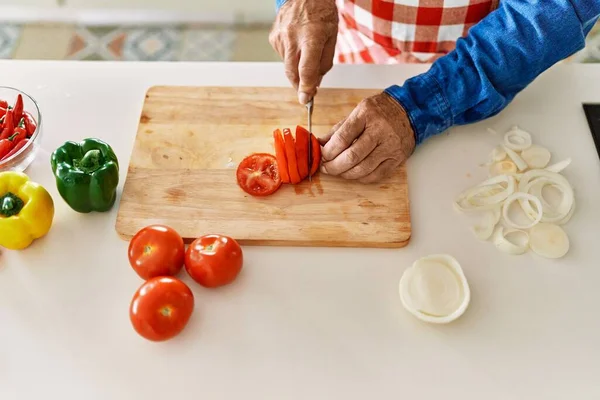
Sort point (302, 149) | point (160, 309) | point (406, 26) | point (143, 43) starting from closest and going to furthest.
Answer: point (160, 309)
point (302, 149)
point (406, 26)
point (143, 43)

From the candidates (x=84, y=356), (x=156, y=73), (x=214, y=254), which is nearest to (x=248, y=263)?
(x=214, y=254)

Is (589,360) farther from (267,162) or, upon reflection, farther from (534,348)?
(267,162)

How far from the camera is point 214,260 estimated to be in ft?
3.99

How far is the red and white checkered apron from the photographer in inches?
61.6

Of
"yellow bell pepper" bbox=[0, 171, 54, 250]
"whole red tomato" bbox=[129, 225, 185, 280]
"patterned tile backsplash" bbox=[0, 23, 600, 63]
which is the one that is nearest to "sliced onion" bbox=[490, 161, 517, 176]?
"whole red tomato" bbox=[129, 225, 185, 280]

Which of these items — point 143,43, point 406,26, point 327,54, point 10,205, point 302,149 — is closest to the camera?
point 10,205

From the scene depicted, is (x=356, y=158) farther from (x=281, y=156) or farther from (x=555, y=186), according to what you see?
(x=555, y=186)

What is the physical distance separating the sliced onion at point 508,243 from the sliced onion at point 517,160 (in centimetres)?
17

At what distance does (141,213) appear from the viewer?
1354 millimetres

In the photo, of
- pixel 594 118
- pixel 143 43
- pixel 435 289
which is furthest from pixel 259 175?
pixel 143 43

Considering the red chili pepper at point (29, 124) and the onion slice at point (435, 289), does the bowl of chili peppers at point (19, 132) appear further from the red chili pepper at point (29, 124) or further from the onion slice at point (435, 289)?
the onion slice at point (435, 289)

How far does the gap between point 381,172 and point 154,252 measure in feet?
1.73

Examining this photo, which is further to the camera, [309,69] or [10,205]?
[309,69]

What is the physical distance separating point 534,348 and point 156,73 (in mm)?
1139
